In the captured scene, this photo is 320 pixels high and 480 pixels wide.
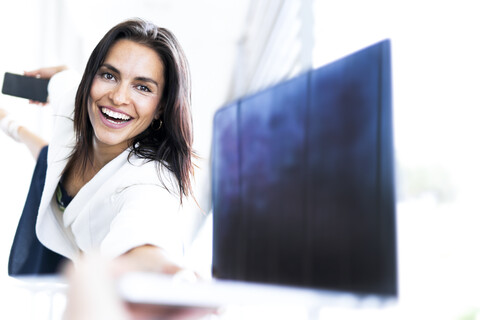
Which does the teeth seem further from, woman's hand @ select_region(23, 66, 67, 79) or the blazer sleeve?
woman's hand @ select_region(23, 66, 67, 79)

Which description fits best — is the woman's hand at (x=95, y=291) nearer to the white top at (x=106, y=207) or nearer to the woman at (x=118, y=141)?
the white top at (x=106, y=207)

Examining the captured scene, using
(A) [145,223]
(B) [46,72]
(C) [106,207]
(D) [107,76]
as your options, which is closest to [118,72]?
(D) [107,76]

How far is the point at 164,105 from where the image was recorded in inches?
42.4

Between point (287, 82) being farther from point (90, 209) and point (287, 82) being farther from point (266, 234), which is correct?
point (90, 209)

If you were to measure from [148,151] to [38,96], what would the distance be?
1.88ft

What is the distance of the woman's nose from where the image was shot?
103cm

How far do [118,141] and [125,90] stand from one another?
11 cm

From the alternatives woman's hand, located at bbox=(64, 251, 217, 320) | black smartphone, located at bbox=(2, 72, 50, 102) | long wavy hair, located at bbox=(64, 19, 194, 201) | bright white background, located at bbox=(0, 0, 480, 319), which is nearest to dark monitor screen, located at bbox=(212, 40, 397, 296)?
bright white background, located at bbox=(0, 0, 480, 319)

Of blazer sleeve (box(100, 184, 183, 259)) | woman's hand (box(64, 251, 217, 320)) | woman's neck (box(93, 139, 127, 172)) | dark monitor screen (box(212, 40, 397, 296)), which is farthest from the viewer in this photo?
woman's neck (box(93, 139, 127, 172))

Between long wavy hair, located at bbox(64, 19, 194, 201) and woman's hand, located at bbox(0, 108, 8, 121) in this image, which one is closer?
long wavy hair, located at bbox(64, 19, 194, 201)

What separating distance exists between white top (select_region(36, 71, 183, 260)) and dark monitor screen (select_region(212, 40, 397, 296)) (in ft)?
0.46

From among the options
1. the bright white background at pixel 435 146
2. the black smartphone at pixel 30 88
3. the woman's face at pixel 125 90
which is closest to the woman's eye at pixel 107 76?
the woman's face at pixel 125 90

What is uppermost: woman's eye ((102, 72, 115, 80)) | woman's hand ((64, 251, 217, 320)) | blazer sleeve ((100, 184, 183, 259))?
woman's eye ((102, 72, 115, 80))

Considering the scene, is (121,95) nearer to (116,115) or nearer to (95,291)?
(116,115)
